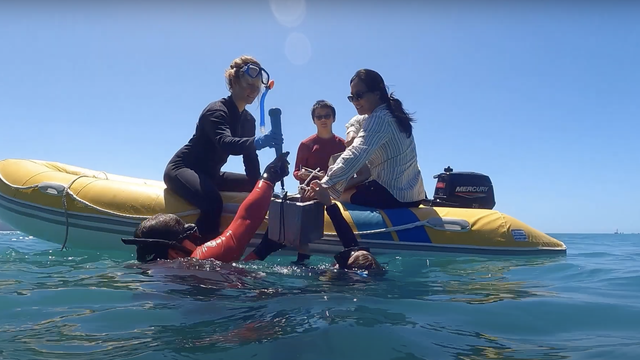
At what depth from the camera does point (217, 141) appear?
441 cm

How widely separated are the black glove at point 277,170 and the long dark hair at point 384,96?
3.70ft

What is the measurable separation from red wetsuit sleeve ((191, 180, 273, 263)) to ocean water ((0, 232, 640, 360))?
202 millimetres

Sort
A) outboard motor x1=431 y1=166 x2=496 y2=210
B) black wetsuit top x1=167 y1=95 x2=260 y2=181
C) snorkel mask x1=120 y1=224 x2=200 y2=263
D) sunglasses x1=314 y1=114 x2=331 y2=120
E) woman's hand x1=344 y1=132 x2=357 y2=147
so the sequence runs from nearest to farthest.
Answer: snorkel mask x1=120 y1=224 x2=200 y2=263, black wetsuit top x1=167 y1=95 x2=260 y2=181, woman's hand x1=344 y1=132 x2=357 y2=147, sunglasses x1=314 y1=114 x2=331 y2=120, outboard motor x1=431 y1=166 x2=496 y2=210

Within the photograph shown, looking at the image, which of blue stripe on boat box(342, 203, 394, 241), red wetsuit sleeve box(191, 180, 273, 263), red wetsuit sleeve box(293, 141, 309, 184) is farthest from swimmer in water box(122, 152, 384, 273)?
red wetsuit sleeve box(293, 141, 309, 184)

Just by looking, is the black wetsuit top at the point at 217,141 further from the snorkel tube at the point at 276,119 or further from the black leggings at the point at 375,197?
the black leggings at the point at 375,197

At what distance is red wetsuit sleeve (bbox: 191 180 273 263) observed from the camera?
332cm

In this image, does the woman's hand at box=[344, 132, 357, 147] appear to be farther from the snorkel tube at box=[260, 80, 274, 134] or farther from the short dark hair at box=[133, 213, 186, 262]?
the short dark hair at box=[133, 213, 186, 262]

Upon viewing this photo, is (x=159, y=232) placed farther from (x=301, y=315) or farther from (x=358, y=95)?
(x=358, y=95)

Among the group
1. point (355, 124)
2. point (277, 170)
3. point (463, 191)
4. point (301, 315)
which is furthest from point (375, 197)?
point (301, 315)

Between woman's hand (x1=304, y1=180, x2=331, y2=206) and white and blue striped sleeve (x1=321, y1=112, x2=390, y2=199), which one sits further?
white and blue striped sleeve (x1=321, y1=112, x2=390, y2=199)

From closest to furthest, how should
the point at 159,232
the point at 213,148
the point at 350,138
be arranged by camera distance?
1. the point at 159,232
2. the point at 213,148
3. the point at 350,138

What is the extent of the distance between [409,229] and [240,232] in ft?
6.46

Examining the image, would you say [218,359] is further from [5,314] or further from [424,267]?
[424,267]

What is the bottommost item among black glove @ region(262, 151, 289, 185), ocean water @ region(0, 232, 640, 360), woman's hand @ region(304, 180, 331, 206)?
ocean water @ region(0, 232, 640, 360)
